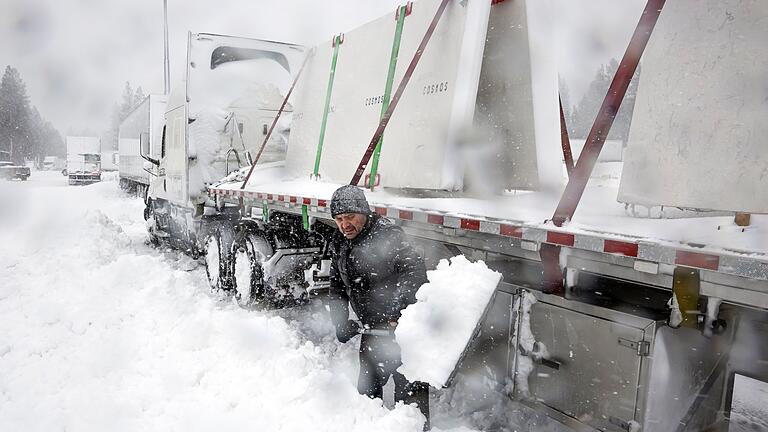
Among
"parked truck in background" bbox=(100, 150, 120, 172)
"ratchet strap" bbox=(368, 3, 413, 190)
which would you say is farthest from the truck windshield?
"parked truck in background" bbox=(100, 150, 120, 172)

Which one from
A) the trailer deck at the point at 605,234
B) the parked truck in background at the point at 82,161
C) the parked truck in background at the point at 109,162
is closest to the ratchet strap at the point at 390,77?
the trailer deck at the point at 605,234

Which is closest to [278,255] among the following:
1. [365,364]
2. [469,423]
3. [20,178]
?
[365,364]

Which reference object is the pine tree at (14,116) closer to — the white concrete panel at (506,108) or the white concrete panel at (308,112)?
the white concrete panel at (308,112)

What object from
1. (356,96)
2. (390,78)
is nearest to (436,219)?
(390,78)

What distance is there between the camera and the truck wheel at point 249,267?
6.16 metres

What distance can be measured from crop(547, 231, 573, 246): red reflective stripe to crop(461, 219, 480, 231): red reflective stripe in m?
0.50

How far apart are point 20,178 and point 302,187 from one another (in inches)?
1682

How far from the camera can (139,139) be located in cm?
2030

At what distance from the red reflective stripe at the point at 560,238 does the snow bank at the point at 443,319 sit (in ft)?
1.66

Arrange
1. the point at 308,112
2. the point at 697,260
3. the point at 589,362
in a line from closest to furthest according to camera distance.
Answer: the point at 697,260 → the point at 589,362 → the point at 308,112

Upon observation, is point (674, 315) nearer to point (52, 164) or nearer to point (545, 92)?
point (545, 92)

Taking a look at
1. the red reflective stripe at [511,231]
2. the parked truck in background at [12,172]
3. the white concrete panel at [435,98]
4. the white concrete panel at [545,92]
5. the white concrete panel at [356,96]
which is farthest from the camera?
the parked truck in background at [12,172]

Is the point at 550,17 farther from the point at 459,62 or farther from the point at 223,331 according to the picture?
the point at 223,331

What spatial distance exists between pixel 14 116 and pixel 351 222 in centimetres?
6460
